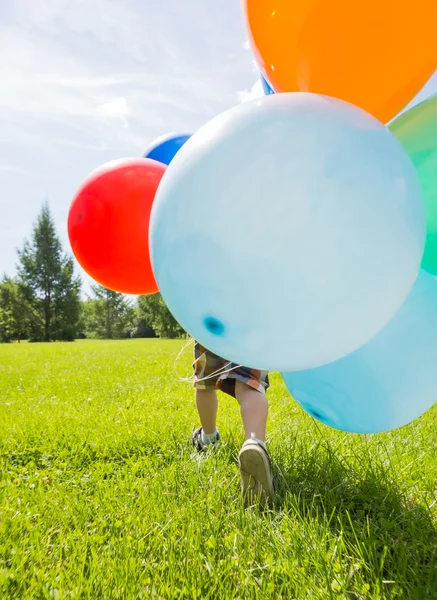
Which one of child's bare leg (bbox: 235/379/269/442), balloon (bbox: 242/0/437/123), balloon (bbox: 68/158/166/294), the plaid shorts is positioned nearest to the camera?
balloon (bbox: 242/0/437/123)

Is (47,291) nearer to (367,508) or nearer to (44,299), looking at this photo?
(44,299)

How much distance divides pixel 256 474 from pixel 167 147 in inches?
56.6

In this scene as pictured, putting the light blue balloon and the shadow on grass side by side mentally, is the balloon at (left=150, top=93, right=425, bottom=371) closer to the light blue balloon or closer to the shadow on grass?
the light blue balloon

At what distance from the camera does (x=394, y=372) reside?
4.53 ft

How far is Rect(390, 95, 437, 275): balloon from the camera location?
1275 millimetres

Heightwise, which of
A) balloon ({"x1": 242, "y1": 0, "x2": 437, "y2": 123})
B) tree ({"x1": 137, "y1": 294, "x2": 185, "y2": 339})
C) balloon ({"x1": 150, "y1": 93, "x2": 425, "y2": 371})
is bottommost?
tree ({"x1": 137, "y1": 294, "x2": 185, "y2": 339})

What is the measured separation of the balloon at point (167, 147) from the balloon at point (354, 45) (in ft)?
2.28

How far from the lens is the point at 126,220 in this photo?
65.1 inches

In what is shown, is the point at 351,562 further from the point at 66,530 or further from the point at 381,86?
the point at 381,86

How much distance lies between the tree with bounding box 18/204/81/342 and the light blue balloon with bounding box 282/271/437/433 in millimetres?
34384

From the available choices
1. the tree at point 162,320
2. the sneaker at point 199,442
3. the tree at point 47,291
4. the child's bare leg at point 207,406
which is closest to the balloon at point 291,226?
the child's bare leg at point 207,406

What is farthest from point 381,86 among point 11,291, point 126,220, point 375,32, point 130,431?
point 11,291

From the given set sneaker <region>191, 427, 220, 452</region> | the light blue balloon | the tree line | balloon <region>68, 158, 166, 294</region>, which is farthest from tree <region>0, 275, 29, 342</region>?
the light blue balloon

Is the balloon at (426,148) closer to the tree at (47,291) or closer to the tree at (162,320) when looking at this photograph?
the tree at (162,320)
